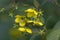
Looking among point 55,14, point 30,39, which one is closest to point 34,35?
point 30,39

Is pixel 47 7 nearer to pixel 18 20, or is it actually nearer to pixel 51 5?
pixel 51 5

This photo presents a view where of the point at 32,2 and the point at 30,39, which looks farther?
the point at 32,2

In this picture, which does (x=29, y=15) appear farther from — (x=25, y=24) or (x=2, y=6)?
(x=2, y=6)

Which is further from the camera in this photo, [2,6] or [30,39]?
[2,6]

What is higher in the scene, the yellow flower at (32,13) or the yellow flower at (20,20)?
the yellow flower at (32,13)

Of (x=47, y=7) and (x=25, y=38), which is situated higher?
(x=47, y=7)

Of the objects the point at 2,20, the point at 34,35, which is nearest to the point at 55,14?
the point at 34,35

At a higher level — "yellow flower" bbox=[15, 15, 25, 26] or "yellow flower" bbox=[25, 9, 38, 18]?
"yellow flower" bbox=[25, 9, 38, 18]

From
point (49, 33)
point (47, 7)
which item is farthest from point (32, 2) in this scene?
point (49, 33)

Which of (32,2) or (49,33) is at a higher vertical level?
(32,2)
